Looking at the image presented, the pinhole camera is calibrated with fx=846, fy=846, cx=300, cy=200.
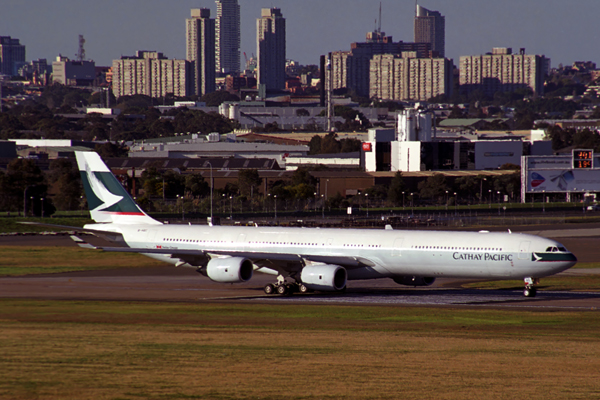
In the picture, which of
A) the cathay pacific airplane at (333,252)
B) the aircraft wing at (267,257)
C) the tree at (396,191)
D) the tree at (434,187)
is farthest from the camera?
the tree at (434,187)

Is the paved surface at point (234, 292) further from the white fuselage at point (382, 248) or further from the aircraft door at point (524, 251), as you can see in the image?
the aircraft door at point (524, 251)

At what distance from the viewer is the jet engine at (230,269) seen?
1896 inches

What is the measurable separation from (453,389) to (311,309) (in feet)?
57.4

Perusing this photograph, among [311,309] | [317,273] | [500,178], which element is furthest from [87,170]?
[500,178]

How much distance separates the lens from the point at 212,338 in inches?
1252

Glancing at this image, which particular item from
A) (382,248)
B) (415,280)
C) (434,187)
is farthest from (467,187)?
(382,248)

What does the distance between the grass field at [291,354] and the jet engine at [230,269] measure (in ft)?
24.1

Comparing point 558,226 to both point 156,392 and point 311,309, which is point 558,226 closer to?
point 311,309

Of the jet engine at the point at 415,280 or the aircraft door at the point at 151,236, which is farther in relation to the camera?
the aircraft door at the point at 151,236

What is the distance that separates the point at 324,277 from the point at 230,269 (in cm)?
540

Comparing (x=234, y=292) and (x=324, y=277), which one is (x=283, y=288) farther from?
(x=324, y=277)

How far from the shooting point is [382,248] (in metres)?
48.6

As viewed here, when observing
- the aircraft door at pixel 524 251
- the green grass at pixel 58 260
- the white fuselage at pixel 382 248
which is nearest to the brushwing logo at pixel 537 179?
the green grass at pixel 58 260

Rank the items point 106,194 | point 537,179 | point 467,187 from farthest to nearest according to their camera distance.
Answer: point 467,187, point 537,179, point 106,194
